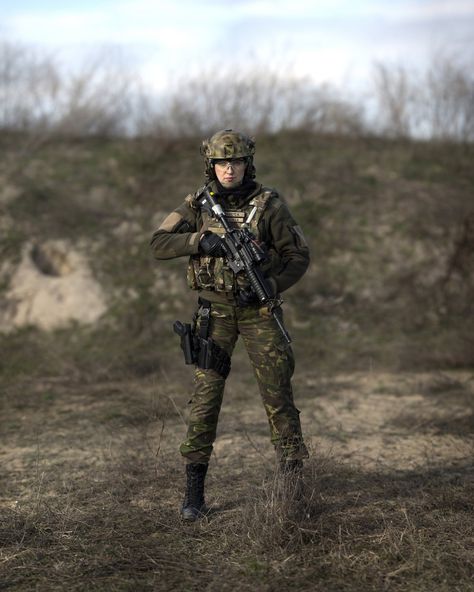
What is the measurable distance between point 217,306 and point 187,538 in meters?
1.29

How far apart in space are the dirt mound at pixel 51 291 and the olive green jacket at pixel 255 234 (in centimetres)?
589

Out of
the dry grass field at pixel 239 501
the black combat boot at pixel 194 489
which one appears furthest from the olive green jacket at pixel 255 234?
the dry grass field at pixel 239 501

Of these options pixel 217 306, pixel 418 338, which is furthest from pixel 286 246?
pixel 418 338

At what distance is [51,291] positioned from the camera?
34.7ft

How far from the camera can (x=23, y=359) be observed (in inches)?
358

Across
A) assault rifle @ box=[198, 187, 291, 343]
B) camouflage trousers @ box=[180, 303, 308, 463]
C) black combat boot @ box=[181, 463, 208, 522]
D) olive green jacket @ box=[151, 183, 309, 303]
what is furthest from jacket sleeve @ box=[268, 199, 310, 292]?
black combat boot @ box=[181, 463, 208, 522]

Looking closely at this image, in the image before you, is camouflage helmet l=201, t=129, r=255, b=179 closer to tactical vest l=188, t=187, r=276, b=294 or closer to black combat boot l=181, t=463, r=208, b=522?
tactical vest l=188, t=187, r=276, b=294

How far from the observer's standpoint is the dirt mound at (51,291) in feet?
33.7

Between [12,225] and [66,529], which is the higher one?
[12,225]

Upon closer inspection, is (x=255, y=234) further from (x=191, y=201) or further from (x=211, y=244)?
(x=191, y=201)

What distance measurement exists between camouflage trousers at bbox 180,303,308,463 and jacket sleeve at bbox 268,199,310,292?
0.24 m

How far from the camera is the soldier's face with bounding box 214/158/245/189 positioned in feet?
14.7

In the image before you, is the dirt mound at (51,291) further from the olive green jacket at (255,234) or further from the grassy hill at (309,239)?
the olive green jacket at (255,234)

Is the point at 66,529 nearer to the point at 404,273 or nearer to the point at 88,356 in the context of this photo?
the point at 88,356
